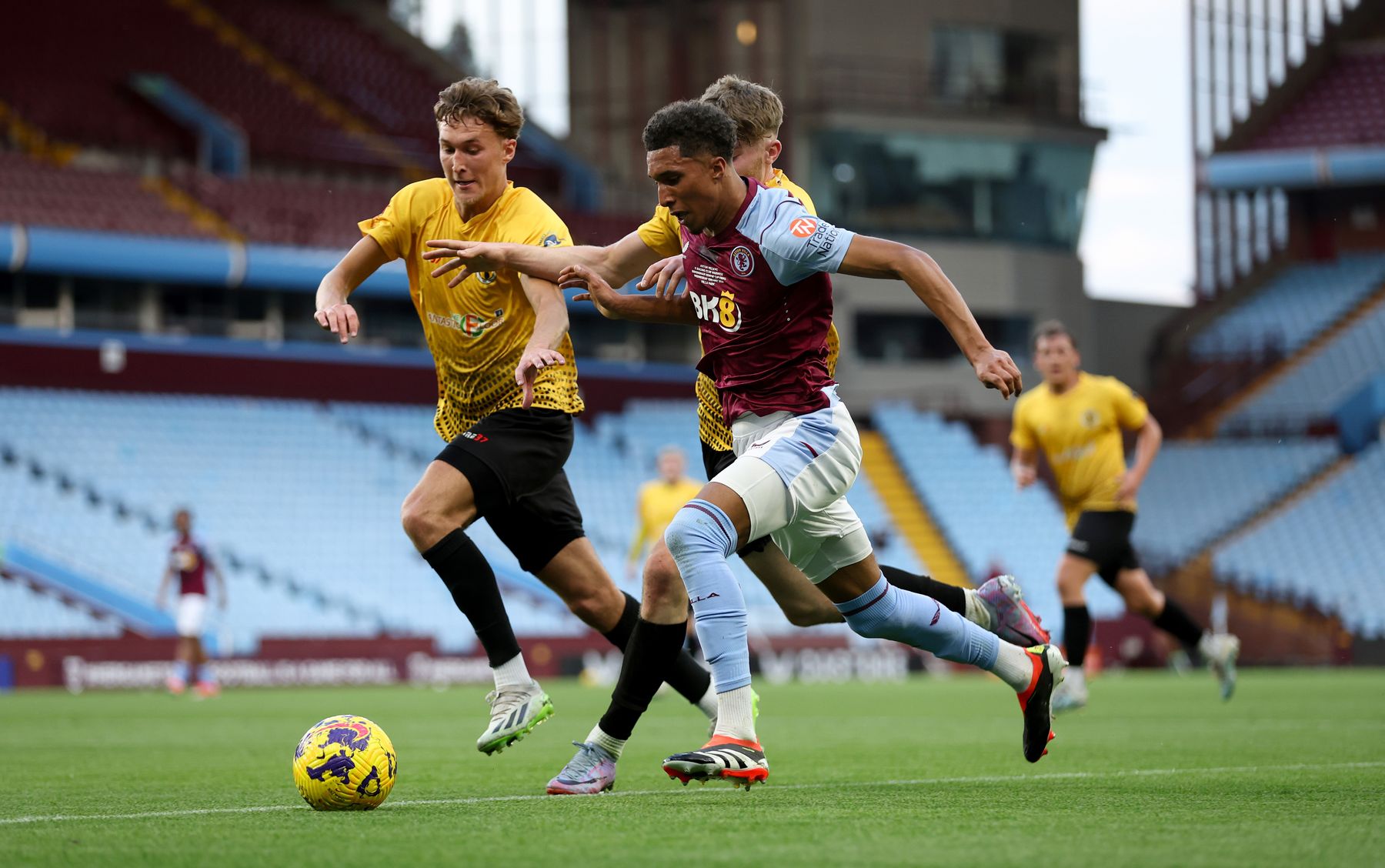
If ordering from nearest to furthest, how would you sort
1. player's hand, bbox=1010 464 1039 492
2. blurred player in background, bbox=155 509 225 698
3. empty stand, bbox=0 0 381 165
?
player's hand, bbox=1010 464 1039 492, blurred player in background, bbox=155 509 225 698, empty stand, bbox=0 0 381 165

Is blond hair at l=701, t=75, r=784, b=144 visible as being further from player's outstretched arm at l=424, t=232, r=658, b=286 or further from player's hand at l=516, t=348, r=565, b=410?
player's hand at l=516, t=348, r=565, b=410

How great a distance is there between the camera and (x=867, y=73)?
111 ft

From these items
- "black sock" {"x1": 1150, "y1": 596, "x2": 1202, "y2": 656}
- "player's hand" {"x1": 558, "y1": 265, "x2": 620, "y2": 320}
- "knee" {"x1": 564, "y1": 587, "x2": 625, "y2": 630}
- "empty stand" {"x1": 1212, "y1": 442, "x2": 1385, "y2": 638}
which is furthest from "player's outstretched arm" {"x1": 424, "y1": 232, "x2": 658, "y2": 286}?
"empty stand" {"x1": 1212, "y1": 442, "x2": 1385, "y2": 638}

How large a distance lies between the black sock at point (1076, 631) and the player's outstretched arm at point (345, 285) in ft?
20.8

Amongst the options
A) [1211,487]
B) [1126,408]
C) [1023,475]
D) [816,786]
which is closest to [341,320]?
[816,786]

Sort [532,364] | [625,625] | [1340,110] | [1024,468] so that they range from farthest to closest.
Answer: [1340,110] < [1024,468] < [625,625] < [532,364]

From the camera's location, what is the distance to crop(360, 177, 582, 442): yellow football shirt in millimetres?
6824

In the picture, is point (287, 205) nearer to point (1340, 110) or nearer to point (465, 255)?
Result: point (1340, 110)

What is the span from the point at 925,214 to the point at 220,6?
536 inches

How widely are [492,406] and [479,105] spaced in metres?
1.14

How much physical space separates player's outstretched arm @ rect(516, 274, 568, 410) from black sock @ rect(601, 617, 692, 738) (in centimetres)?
90

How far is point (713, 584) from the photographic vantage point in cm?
564

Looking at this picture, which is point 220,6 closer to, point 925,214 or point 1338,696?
point 925,214

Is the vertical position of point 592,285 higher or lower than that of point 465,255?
lower
